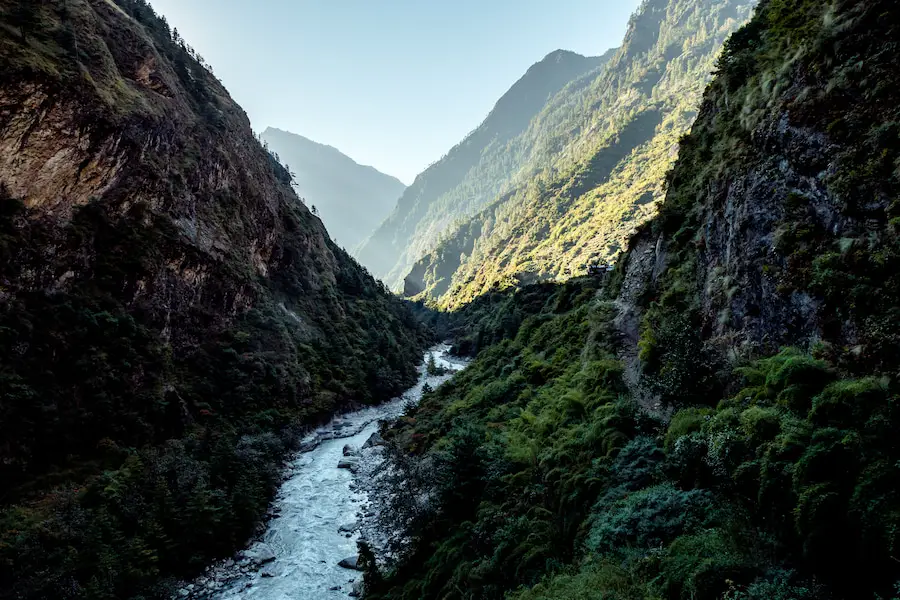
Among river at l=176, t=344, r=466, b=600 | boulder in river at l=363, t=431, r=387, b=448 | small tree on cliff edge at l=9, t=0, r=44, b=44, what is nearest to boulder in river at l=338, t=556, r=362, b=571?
river at l=176, t=344, r=466, b=600

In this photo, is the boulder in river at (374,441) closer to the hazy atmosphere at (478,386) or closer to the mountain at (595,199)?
the hazy atmosphere at (478,386)

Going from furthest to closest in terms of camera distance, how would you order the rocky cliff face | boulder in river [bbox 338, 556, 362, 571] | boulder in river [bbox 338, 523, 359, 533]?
boulder in river [bbox 338, 523, 359, 533] < boulder in river [bbox 338, 556, 362, 571] < the rocky cliff face

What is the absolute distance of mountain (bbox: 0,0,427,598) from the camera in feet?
64.1

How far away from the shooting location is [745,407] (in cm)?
988

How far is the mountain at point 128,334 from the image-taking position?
19547 millimetres

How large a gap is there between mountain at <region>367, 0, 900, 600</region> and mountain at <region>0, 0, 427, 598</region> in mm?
11132

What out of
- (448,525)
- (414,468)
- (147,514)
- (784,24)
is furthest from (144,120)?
(784,24)

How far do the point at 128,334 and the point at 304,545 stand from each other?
67.7ft

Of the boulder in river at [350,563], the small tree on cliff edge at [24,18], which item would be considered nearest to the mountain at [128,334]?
the small tree on cliff edge at [24,18]

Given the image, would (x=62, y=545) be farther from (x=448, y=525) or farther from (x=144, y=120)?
(x=144, y=120)

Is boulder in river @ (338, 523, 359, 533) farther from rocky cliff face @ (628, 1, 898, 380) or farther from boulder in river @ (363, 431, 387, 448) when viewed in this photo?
rocky cliff face @ (628, 1, 898, 380)

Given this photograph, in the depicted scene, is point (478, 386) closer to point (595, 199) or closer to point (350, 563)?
point (350, 563)

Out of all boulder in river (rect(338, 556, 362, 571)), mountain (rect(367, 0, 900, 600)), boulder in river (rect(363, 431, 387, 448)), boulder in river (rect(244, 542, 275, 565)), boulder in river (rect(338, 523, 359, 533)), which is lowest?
boulder in river (rect(338, 556, 362, 571))

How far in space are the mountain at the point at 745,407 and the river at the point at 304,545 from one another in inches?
170
